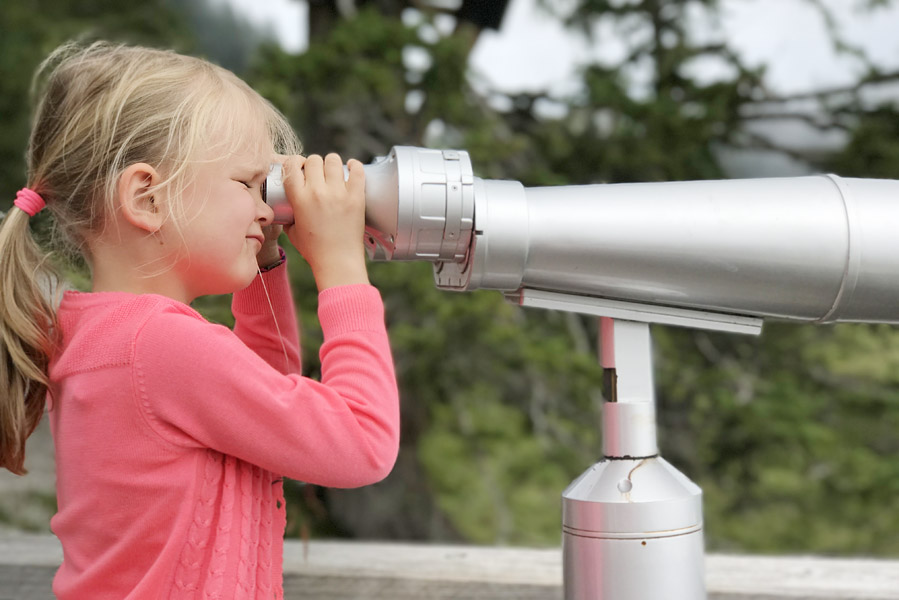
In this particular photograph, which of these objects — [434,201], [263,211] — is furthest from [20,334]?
[434,201]

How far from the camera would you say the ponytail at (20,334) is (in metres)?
0.76

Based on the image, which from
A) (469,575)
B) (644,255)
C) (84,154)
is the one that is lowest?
(469,575)

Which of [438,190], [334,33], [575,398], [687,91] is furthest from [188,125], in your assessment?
[687,91]

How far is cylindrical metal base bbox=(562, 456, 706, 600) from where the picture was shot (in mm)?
692

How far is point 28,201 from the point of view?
79cm

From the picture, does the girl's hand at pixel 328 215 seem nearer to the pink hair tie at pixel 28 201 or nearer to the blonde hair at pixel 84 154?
the blonde hair at pixel 84 154

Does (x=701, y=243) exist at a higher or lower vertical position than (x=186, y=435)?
higher

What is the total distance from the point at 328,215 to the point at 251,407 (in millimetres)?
167

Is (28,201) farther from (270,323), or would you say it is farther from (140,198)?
(270,323)

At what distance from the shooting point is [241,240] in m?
0.79

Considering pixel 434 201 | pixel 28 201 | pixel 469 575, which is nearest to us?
pixel 434 201

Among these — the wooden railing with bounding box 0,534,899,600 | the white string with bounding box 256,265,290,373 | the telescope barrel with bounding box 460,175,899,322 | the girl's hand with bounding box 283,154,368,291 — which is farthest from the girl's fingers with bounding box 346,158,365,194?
the wooden railing with bounding box 0,534,899,600

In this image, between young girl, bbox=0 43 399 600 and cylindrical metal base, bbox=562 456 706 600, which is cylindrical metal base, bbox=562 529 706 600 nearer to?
cylindrical metal base, bbox=562 456 706 600

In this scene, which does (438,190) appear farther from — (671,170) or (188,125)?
(671,170)
